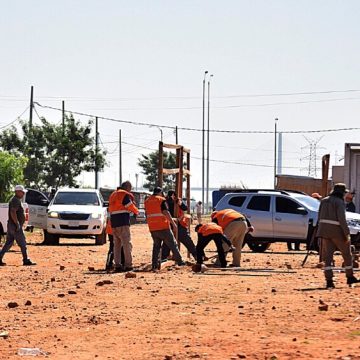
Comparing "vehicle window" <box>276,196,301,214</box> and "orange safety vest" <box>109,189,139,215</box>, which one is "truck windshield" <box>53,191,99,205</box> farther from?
"orange safety vest" <box>109,189,139,215</box>

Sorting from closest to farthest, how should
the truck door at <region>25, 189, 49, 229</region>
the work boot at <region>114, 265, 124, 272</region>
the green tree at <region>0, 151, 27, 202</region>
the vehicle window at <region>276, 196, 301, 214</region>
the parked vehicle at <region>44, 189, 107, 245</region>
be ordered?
1. the work boot at <region>114, 265, 124, 272</region>
2. the vehicle window at <region>276, 196, 301, 214</region>
3. the parked vehicle at <region>44, 189, 107, 245</region>
4. the truck door at <region>25, 189, 49, 229</region>
5. the green tree at <region>0, 151, 27, 202</region>

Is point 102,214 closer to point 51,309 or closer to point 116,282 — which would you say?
point 116,282

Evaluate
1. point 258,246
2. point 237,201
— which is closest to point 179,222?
point 237,201

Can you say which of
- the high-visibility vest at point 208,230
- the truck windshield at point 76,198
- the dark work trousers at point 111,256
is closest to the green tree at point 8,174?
the truck windshield at point 76,198

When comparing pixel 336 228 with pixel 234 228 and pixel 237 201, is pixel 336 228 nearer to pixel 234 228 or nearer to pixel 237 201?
pixel 234 228

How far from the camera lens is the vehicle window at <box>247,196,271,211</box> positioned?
107ft

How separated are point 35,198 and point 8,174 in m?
1.25

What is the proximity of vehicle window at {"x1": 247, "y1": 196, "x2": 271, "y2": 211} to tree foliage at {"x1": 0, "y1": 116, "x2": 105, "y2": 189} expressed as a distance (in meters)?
33.8

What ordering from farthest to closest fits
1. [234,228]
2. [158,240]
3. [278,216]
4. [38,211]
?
[38,211]
[278,216]
[234,228]
[158,240]

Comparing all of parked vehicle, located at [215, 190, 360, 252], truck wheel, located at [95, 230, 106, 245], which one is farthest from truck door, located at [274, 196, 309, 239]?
truck wheel, located at [95, 230, 106, 245]

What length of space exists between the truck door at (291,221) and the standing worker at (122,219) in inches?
393

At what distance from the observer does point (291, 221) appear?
3203 centimetres

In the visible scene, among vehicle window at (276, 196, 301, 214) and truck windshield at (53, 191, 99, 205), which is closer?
vehicle window at (276, 196, 301, 214)

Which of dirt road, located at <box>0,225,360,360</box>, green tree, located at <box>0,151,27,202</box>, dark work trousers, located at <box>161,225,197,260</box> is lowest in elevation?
dirt road, located at <box>0,225,360,360</box>
